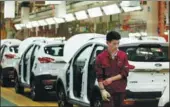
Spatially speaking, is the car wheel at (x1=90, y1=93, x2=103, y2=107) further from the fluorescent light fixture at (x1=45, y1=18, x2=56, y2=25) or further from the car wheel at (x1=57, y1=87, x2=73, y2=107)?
the fluorescent light fixture at (x1=45, y1=18, x2=56, y2=25)

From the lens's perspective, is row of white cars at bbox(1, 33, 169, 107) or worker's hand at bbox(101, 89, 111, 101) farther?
row of white cars at bbox(1, 33, 169, 107)

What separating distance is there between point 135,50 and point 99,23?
829 centimetres

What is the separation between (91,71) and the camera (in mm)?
8180

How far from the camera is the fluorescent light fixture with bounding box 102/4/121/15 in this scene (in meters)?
14.7

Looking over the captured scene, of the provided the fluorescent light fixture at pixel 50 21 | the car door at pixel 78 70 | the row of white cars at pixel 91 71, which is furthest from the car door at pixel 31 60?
the fluorescent light fixture at pixel 50 21

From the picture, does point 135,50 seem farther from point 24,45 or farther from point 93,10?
point 93,10

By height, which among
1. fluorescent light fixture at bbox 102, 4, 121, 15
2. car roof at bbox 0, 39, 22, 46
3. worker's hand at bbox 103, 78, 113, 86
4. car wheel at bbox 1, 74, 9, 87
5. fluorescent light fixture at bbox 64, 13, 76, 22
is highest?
fluorescent light fixture at bbox 102, 4, 121, 15

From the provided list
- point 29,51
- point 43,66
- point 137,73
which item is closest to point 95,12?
point 29,51

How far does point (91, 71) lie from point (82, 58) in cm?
88

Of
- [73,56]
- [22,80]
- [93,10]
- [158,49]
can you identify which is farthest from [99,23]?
[158,49]

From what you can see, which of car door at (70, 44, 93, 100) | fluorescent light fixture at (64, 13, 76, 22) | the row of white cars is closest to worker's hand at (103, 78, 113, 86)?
the row of white cars

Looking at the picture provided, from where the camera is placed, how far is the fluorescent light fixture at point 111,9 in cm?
1473

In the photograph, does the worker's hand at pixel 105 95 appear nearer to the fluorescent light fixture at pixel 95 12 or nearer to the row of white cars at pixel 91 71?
the row of white cars at pixel 91 71

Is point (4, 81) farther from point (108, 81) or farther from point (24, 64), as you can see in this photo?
point (108, 81)
